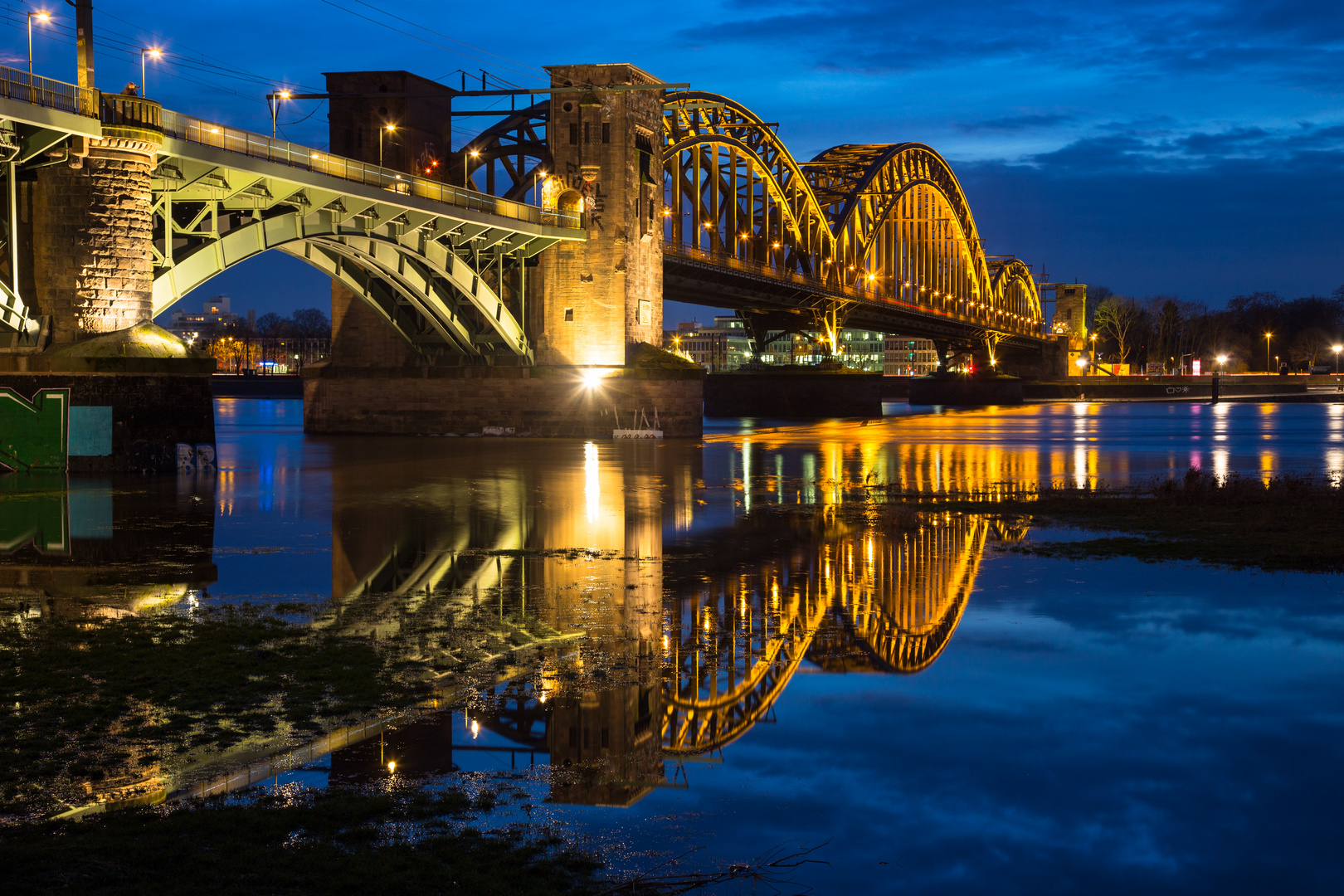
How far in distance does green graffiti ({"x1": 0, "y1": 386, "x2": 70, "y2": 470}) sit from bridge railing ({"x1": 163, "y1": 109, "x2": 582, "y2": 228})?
6.94 m

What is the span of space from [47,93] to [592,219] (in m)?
28.4

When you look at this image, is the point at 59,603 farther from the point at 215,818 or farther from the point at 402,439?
the point at 402,439

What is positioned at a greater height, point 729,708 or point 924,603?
point 924,603

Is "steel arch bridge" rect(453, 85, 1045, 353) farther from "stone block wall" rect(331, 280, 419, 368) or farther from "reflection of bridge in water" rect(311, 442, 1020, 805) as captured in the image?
"reflection of bridge in water" rect(311, 442, 1020, 805)

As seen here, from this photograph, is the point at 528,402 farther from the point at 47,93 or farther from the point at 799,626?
the point at 799,626

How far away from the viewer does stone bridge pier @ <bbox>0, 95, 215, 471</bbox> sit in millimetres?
28250

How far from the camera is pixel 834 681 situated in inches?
357

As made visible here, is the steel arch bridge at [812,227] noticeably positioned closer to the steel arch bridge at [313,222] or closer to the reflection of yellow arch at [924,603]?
the steel arch bridge at [313,222]

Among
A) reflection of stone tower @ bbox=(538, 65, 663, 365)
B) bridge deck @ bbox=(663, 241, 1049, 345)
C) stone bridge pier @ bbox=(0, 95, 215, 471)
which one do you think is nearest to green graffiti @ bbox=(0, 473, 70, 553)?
stone bridge pier @ bbox=(0, 95, 215, 471)

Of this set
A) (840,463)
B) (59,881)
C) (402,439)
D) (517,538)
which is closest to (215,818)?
(59,881)

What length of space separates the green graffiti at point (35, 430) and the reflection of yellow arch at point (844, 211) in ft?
127

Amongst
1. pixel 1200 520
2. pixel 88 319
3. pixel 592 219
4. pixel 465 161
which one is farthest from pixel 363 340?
pixel 1200 520

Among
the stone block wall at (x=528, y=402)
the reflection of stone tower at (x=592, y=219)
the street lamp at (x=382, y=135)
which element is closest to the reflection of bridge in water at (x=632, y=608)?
the stone block wall at (x=528, y=402)

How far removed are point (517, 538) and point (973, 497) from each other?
9.89m
